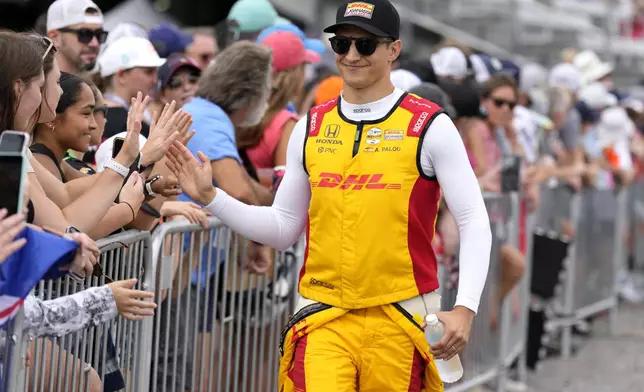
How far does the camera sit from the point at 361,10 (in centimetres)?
474

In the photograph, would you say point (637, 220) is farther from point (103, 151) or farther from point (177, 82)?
point (103, 151)

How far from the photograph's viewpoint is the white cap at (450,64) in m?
9.57

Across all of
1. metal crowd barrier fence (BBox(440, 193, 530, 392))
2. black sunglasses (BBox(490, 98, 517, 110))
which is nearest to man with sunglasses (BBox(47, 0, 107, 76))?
metal crowd barrier fence (BBox(440, 193, 530, 392))

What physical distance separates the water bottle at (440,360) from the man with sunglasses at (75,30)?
9.98 feet

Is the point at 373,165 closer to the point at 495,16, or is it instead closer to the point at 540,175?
the point at 540,175

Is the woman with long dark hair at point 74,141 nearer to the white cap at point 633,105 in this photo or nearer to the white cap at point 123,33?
the white cap at point 123,33

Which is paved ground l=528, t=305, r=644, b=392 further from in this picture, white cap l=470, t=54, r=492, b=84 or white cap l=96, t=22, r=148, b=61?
white cap l=96, t=22, r=148, b=61

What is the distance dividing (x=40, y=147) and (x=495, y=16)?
14851mm

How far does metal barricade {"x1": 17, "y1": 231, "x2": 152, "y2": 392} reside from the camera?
417cm

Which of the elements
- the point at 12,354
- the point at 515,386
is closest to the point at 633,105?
the point at 515,386

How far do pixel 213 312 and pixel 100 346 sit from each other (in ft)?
3.70

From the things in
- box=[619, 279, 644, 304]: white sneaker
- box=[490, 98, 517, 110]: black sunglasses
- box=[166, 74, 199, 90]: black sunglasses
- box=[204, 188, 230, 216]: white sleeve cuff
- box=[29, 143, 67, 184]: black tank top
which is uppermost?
box=[490, 98, 517, 110]: black sunglasses

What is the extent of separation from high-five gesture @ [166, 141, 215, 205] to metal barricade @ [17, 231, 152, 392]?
298mm

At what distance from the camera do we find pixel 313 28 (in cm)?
1725
